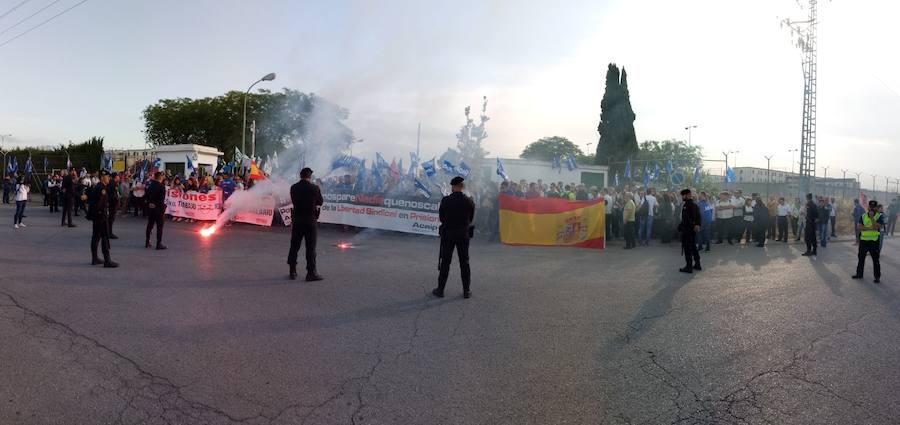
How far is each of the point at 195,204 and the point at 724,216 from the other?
1790 cm

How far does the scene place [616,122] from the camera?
46938 mm

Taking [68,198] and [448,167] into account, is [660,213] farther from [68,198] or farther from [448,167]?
[68,198]

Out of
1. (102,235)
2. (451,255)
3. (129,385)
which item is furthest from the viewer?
(102,235)

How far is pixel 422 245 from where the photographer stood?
44.9 feet

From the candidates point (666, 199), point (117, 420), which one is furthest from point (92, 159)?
point (117, 420)

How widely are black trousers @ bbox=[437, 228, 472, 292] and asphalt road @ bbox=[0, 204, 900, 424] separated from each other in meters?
0.34

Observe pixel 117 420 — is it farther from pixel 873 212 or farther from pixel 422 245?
pixel 873 212

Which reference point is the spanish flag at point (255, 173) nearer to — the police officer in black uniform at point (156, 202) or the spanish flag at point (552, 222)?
the police officer in black uniform at point (156, 202)

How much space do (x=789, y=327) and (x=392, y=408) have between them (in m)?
4.99

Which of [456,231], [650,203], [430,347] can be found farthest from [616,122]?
[430,347]

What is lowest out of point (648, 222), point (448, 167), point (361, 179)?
point (648, 222)

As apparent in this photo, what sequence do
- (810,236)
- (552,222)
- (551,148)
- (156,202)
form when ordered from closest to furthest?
(156,202)
(810,236)
(552,222)
(551,148)

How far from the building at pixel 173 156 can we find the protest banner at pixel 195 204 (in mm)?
15217

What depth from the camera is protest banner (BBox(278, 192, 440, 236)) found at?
1556 centimetres
